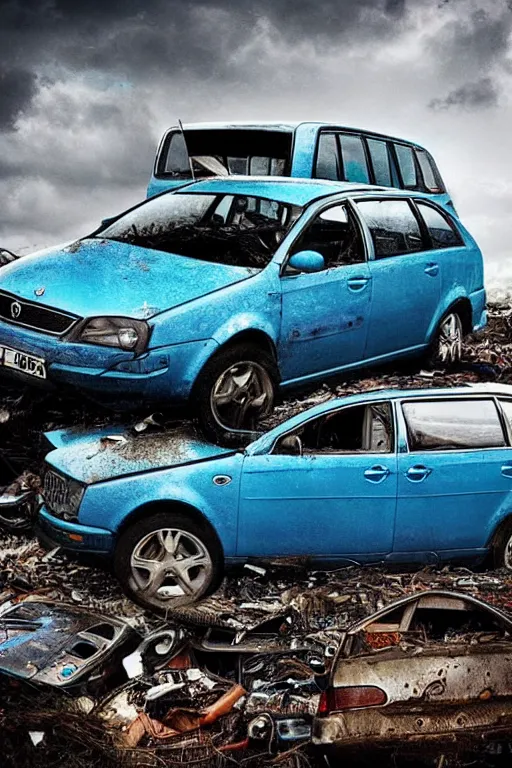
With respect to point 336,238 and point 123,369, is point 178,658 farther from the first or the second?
point 336,238

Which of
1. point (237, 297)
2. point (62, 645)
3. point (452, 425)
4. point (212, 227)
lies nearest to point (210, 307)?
point (237, 297)

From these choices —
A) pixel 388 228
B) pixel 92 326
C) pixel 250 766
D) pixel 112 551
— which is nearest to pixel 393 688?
pixel 250 766

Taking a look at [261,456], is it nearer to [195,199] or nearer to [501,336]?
[195,199]

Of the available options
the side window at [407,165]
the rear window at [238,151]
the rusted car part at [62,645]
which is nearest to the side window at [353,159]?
the rear window at [238,151]

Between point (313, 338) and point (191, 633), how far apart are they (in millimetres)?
1726

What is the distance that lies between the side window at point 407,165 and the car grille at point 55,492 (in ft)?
14.8

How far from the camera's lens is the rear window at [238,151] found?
22.9ft

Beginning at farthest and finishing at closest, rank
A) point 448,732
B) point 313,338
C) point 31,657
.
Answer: point 313,338 < point 31,657 < point 448,732

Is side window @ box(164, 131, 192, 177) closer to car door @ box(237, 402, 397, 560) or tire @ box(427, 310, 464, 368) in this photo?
tire @ box(427, 310, 464, 368)

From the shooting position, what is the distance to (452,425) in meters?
5.54

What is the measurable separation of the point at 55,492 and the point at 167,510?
24.7 inches

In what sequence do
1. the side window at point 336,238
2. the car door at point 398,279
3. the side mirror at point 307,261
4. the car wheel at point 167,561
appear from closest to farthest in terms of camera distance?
the car wheel at point 167,561 → the side mirror at point 307,261 → the side window at point 336,238 → the car door at point 398,279

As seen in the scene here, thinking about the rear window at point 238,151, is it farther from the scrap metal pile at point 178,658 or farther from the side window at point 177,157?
the scrap metal pile at point 178,658

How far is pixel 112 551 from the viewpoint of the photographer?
5.17 m
